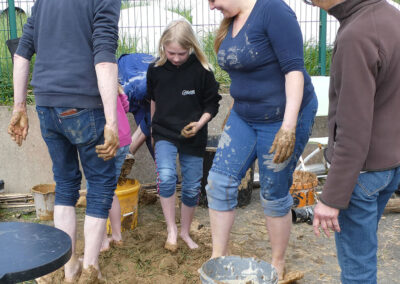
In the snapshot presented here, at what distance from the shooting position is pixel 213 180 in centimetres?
330

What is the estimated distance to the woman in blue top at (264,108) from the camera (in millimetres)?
2994

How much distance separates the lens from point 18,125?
11.6 ft

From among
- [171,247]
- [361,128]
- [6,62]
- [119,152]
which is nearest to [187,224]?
[171,247]

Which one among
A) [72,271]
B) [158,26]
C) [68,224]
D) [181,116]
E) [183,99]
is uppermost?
[158,26]

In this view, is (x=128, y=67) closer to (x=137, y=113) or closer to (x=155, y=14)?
(x=137, y=113)

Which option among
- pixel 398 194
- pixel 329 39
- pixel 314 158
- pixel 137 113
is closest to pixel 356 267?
pixel 137 113

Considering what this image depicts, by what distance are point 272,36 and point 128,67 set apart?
233 cm

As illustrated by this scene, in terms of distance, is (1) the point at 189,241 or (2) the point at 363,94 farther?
(1) the point at 189,241

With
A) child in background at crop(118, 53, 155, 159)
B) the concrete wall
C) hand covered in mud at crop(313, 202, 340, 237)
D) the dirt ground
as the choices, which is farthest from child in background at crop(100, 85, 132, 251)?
the concrete wall

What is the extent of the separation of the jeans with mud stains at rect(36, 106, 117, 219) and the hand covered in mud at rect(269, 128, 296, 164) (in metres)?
1.04

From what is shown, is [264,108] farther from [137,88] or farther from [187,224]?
[137,88]

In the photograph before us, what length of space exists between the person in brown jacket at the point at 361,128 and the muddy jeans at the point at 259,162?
33.1 inches

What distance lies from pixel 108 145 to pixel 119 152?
394 millimetres

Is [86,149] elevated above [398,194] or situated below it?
above
